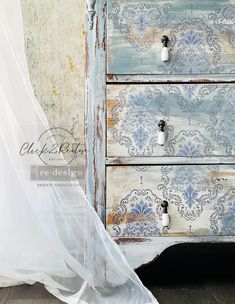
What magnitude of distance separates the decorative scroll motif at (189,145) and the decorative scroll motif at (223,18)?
0.90ft

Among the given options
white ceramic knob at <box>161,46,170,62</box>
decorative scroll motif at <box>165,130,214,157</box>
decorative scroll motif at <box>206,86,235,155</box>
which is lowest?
decorative scroll motif at <box>165,130,214,157</box>

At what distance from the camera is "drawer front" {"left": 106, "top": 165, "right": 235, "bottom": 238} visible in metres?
1.30

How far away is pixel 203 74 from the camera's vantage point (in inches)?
51.1

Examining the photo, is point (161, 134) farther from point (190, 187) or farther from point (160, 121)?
point (190, 187)

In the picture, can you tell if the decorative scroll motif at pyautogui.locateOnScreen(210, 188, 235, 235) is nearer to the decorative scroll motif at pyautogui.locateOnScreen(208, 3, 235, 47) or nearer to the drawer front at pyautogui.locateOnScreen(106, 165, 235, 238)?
the drawer front at pyautogui.locateOnScreen(106, 165, 235, 238)

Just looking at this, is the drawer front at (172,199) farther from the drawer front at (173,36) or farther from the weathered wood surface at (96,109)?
the drawer front at (173,36)

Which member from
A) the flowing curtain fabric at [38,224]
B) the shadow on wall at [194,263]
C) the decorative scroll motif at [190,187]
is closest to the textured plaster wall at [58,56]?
the shadow on wall at [194,263]

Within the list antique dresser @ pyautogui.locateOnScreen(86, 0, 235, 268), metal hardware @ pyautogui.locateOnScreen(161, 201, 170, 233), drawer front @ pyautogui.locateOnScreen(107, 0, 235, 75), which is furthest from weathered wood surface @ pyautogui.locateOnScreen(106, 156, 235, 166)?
drawer front @ pyautogui.locateOnScreen(107, 0, 235, 75)

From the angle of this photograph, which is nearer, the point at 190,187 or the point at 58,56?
the point at 190,187

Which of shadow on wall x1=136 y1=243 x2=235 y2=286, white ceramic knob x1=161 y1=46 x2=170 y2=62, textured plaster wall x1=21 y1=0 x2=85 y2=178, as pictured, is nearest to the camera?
white ceramic knob x1=161 y1=46 x2=170 y2=62

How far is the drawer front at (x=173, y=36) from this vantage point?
128 centimetres

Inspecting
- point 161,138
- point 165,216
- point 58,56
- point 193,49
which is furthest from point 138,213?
point 58,56

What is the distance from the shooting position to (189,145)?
1.31 m

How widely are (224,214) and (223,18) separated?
0.52m
